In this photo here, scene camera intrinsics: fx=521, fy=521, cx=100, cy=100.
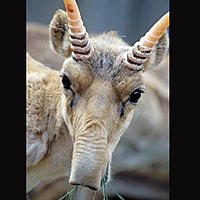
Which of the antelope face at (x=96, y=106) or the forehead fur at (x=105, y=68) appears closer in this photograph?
the antelope face at (x=96, y=106)

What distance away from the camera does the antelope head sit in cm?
177

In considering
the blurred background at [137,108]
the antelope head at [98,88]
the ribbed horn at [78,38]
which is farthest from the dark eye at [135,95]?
the blurred background at [137,108]

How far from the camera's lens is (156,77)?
13.4ft

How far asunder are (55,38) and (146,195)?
2.22m

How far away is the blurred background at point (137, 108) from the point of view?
3.43m

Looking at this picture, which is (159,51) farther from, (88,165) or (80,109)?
(88,165)

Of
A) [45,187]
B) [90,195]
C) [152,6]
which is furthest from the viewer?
[45,187]

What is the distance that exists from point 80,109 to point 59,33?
19.5 inches

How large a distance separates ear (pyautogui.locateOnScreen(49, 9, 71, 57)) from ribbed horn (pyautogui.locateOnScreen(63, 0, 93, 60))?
0.26 metres

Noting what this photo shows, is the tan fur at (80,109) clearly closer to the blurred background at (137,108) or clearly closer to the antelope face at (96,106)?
the antelope face at (96,106)

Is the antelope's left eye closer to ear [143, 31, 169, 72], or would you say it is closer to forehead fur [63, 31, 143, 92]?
forehead fur [63, 31, 143, 92]

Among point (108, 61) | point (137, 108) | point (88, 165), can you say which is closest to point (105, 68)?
point (108, 61)

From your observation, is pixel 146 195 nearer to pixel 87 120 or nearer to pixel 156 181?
pixel 156 181

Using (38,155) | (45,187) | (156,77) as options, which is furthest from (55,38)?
(156,77)
